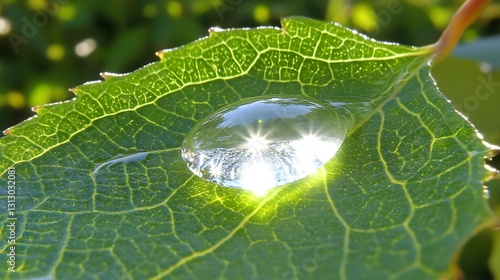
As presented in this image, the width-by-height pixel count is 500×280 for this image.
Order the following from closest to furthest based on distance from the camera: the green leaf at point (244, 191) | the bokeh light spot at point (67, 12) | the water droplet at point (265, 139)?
the green leaf at point (244, 191) → the water droplet at point (265, 139) → the bokeh light spot at point (67, 12)

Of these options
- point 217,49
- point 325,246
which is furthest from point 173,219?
point 217,49

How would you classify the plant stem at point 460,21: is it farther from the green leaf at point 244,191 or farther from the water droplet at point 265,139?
the water droplet at point 265,139

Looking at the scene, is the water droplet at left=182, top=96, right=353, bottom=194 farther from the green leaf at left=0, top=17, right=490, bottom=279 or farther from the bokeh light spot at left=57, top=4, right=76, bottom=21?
the bokeh light spot at left=57, top=4, right=76, bottom=21

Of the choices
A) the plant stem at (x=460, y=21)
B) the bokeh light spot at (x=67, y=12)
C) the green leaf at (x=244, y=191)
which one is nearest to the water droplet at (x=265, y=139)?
the green leaf at (x=244, y=191)

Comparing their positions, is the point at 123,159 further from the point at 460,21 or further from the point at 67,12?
the point at 67,12

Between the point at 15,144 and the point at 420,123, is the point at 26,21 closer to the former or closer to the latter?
the point at 15,144

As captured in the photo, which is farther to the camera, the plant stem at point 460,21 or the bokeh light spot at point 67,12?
the bokeh light spot at point 67,12

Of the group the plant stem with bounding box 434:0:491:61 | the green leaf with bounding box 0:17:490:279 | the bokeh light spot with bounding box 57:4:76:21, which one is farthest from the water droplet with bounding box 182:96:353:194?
the bokeh light spot with bounding box 57:4:76:21
